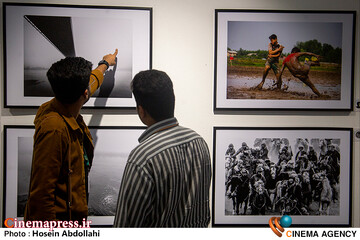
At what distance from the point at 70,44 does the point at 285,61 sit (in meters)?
1.19

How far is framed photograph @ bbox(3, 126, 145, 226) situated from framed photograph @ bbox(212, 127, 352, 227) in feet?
1.75

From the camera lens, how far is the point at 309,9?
72.5 inches

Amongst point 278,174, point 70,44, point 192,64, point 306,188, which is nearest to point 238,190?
point 278,174

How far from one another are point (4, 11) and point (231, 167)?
149cm

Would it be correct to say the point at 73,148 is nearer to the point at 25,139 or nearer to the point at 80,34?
the point at 25,139

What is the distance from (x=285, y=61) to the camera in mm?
1847

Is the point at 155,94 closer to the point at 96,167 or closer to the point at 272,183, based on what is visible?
the point at 96,167

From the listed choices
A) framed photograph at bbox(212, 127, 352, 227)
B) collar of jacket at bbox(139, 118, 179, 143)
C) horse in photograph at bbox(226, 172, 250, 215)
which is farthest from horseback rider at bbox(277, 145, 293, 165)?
collar of jacket at bbox(139, 118, 179, 143)

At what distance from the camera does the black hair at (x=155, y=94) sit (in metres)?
1.13

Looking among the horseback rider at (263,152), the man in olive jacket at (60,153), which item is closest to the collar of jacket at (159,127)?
the man in olive jacket at (60,153)

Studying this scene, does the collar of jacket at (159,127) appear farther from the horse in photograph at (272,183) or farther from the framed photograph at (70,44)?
the horse in photograph at (272,183)

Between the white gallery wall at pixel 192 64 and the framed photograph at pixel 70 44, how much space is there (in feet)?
0.18

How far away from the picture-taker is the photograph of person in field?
183 cm
